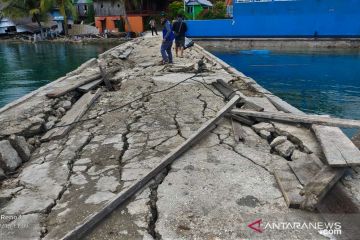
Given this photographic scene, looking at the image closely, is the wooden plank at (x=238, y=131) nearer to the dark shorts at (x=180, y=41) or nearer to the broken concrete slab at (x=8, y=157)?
the broken concrete slab at (x=8, y=157)

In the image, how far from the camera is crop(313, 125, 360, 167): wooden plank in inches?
145

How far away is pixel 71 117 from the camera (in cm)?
641

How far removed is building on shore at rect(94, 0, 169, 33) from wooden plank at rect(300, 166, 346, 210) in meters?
38.2

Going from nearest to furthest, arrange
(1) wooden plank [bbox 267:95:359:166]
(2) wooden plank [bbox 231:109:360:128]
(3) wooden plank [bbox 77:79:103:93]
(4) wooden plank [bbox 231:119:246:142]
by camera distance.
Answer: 1. (1) wooden plank [bbox 267:95:359:166]
2. (2) wooden plank [bbox 231:109:360:128]
3. (4) wooden plank [bbox 231:119:246:142]
4. (3) wooden plank [bbox 77:79:103:93]

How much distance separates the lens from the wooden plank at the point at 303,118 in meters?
4.86

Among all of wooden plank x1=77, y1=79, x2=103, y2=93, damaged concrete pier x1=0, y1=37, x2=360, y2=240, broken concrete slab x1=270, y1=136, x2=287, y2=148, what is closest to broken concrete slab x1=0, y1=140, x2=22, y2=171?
damaged concrete pier x1=0, y1=37, x2=360, y2=240

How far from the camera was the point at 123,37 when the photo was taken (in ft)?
130

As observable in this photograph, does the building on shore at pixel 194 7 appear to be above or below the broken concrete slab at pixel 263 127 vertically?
above

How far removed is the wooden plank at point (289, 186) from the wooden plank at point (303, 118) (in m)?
1.33

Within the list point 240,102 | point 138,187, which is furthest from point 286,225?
point 240,102

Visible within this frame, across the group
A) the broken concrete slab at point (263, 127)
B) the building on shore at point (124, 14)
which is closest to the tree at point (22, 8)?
the building on shore at point (124, 14)

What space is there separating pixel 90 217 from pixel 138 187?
2.46 ft

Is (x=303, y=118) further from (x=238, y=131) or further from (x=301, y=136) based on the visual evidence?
(x=238, y=131)

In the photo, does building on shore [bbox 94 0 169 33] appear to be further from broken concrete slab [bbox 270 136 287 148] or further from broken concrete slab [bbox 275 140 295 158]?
broken concrete slab [bbox 275 140 295 158]
